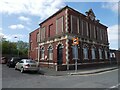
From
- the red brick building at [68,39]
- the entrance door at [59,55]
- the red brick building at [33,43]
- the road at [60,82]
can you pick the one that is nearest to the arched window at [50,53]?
the red brick building at [68,39]

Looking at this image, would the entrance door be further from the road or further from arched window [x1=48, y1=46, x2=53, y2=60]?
the road

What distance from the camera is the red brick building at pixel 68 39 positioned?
2155 cm

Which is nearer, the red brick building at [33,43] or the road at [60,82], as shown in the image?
the road at [60,82]

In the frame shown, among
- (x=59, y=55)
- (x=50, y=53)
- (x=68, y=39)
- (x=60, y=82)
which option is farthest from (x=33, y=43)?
(x=60, y=82)

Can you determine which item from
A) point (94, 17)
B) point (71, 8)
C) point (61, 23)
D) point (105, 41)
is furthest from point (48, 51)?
point (105, 41)

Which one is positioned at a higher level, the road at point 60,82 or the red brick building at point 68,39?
the red brick building at point 68,39

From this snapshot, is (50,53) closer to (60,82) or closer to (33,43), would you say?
(33,43)

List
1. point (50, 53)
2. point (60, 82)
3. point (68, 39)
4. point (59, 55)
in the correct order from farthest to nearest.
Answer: point (50, 53)
point (59, 55)
point (68, 39)
point (60, 82)

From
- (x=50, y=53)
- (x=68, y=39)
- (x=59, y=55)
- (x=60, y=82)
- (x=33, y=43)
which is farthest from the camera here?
(x=33, y=43)

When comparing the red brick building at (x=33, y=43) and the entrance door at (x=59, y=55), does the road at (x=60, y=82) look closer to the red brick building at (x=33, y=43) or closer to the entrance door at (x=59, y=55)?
the entrance door at (x=59, y=55)

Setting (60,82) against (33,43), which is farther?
(33,43)

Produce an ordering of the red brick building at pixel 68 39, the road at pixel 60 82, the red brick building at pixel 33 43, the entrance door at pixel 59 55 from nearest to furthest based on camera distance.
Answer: the road at pixel 60 82
the red brick building at pixel 68 39
the entrance door at pixel 59 55
the red brick building at pixel 33 43

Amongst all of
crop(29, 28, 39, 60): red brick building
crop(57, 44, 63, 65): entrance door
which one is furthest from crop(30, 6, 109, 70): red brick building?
crop(29, 28, 39, 60): red brick building

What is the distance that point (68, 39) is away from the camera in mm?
21375
